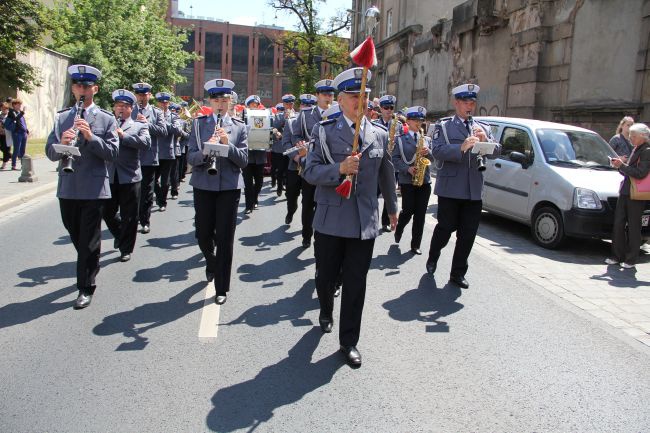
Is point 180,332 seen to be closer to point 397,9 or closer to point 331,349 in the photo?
point 331,349

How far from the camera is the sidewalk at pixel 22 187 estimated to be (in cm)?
1098

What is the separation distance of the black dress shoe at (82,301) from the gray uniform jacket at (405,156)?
185 inches

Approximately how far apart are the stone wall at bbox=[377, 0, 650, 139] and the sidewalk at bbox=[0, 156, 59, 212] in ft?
45.8

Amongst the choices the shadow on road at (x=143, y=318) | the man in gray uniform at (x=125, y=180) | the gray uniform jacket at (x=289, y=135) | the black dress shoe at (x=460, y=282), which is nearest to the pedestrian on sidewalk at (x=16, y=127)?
the man in gray uniform at (x=125, y=180)

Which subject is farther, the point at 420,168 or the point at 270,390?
the point at 420,168

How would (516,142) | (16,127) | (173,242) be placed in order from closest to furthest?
(173,242), (516,142), (16,127)

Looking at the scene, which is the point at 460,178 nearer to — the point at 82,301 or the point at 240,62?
the point at 82,301

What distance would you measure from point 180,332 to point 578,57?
50.6ft

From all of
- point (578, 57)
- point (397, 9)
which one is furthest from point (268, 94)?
point (578, 57)

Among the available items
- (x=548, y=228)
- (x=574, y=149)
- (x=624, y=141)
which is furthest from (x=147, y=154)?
(x=624, y=141)

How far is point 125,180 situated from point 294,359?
12.7 feet

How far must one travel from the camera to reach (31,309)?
5.35 meters

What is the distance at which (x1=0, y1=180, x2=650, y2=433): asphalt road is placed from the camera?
3564 millimetres

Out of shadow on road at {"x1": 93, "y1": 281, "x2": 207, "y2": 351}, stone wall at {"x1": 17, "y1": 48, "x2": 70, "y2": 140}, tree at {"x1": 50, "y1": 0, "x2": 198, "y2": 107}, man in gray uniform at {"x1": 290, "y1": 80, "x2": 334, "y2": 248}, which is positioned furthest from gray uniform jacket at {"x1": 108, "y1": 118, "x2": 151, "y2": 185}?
tree at {"x1": 50, "y1": 0, "x2": 198, "y2": 107}
